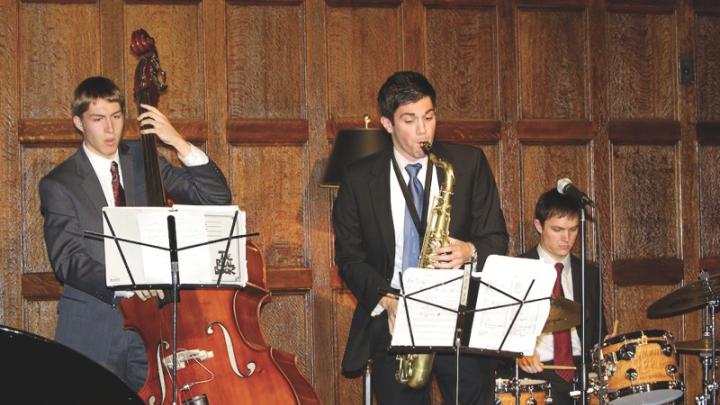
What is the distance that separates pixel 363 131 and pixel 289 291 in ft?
3.50

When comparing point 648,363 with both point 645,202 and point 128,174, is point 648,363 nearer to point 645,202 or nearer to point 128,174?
point 645,202

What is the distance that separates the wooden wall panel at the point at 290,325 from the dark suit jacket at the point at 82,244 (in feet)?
4.45

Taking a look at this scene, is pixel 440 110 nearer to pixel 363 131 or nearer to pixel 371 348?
pixel 363 131

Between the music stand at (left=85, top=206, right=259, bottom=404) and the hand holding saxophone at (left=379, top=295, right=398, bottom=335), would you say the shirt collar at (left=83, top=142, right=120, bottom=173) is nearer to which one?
the music stand at (left=85, top=206, right=259, bottom=404)

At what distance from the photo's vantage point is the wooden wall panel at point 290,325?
5746 mm

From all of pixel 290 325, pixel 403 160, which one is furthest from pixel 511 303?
pixel 290 325

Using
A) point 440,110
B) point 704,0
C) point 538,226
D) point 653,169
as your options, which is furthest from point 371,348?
point 704,0

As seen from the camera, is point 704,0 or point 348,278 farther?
point 704,0

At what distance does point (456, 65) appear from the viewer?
6.06 meters

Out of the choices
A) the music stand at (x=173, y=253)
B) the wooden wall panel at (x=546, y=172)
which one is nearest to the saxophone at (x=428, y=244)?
the music stand at (x=173, y=253)

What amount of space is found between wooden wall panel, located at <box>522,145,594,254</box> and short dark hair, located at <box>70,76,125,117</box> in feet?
8.45

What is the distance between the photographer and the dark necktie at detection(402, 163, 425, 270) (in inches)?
170

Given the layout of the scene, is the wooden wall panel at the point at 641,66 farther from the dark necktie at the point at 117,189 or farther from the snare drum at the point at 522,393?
the dark necktie at the point at 117,189

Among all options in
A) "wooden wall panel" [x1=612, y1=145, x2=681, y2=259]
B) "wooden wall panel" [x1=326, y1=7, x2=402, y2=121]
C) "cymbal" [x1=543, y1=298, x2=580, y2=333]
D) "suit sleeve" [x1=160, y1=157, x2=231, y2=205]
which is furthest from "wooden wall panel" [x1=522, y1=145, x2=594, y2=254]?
"suit sleeve" [x1=160, y1=157, x2=231, y2=205]
